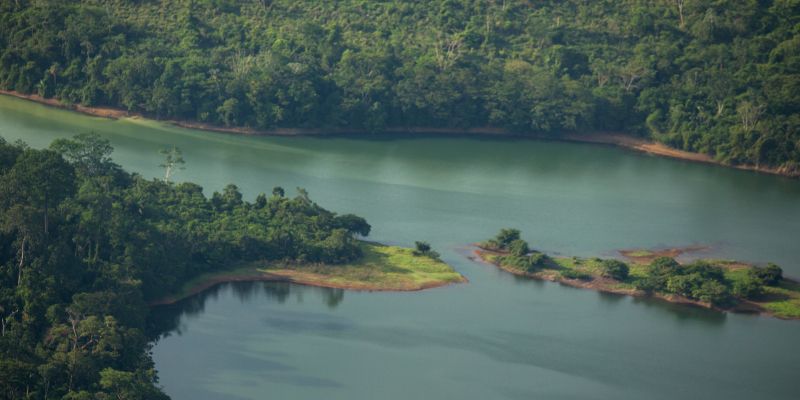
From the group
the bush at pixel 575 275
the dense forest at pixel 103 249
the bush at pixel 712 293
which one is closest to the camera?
the dense forest at pixel 103 249

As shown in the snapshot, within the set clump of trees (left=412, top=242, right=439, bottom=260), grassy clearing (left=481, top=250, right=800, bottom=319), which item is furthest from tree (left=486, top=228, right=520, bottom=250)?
clump of trees (left=412, top=242, right=439, bottom=260)

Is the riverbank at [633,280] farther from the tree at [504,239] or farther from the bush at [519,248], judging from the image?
the bush at [519,248]

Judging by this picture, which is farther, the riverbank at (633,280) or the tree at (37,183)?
the riverbank at (633,280)

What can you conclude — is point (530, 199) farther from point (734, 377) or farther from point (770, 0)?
point (770, 0)

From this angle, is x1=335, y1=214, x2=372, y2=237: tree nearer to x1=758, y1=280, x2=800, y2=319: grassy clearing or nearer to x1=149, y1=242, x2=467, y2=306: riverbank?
x1=149, y1=242, x2=467, y2=306: riverbank

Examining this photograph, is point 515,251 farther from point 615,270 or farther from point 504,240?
point 615,270

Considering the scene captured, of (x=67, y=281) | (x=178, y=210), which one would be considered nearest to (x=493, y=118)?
(x=178, y=210)

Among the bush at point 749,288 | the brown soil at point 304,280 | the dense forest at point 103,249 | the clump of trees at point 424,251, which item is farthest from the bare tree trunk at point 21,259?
the bush at point 749,288
